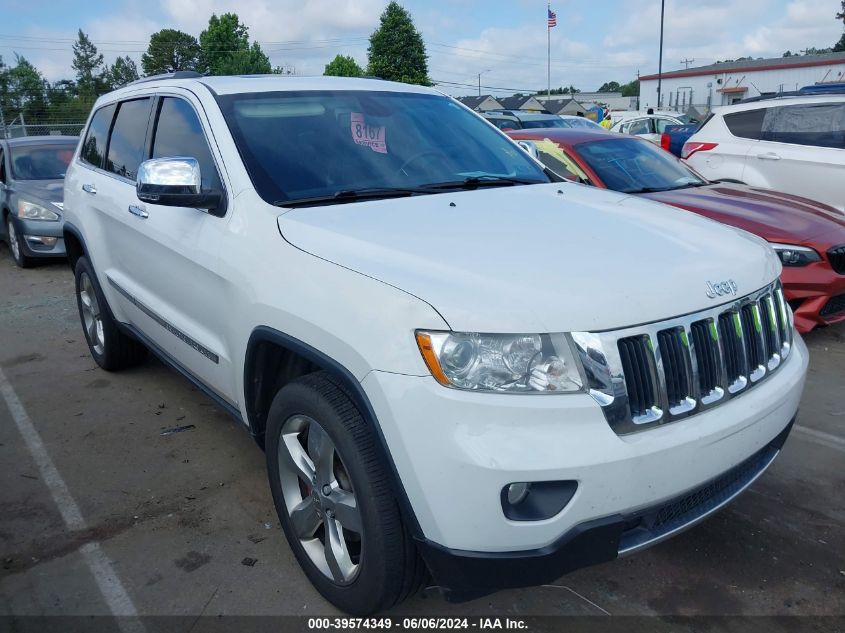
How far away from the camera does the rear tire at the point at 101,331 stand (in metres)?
4.75

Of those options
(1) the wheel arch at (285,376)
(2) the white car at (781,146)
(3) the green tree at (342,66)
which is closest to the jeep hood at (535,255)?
(1) the wheel arch at (285,376)

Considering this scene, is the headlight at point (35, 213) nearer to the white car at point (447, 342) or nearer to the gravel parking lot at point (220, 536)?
the gravel parking lot at point (220, 536)

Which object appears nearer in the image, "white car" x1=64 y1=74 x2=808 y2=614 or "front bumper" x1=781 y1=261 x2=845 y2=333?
"white car" x1=64 y1=74 x2=808 y2=614

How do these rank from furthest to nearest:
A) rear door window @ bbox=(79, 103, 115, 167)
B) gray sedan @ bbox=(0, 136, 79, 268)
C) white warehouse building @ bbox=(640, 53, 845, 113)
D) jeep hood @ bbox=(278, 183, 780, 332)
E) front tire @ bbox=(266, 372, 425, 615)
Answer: white warehouse building @ bbox=(640, 53, 845, 113) → gray sedan @ bbox=(0, 136, 79, 268) → rear door window @ bbox=(79, 103, 115, 167) → front tire @ bbox=(266, 372, 425, 615) → jeep hood @ bbox=(278, 183, 780, 332)

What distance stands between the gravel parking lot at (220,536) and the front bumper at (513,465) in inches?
29.2

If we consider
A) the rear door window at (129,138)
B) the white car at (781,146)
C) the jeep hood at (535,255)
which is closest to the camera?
the jeep hood at (535,255)

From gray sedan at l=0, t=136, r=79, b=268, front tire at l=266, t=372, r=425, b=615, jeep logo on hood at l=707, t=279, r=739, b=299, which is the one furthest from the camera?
gray sedan at l=0, t=136, r=79, b=268

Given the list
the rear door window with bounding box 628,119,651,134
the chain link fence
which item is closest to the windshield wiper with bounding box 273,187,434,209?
Result: the rear door window with bounding box 628,119,651,134

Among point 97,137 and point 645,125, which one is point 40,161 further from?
point 645,125

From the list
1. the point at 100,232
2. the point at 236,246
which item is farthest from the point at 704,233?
the point at 100,232

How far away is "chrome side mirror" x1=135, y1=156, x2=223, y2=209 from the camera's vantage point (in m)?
2.94

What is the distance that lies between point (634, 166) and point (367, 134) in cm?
370

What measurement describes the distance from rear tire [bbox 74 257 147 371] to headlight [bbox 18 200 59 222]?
4.33 m

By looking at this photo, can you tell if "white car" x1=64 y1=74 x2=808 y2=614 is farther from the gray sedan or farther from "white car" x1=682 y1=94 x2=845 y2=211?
the gray sedan
